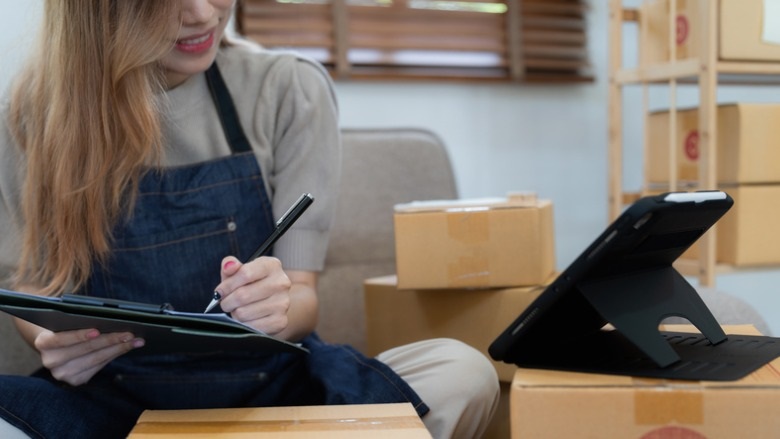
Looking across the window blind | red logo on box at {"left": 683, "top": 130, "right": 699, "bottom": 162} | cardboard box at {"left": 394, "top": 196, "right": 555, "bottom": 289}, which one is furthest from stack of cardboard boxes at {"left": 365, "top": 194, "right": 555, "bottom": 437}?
the window blind

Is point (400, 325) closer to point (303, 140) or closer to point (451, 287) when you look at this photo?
point (451, 287)

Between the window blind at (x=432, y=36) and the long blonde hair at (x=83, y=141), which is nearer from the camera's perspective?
the long blonde hair at (x=83, y=141)

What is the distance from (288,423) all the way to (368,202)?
3.12ft

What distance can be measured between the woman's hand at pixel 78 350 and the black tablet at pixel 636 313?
388mm

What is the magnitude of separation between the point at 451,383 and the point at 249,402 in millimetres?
254

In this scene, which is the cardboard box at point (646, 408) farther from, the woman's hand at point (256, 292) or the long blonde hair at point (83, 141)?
the long blonde hair at point (83, 141)

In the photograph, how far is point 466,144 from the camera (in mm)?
2395

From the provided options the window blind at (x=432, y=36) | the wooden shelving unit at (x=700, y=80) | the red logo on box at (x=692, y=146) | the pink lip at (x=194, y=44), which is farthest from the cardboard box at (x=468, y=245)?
the window blind at (x=432, y=36)

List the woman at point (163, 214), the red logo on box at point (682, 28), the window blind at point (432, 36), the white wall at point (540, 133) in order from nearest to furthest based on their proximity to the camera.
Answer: the woman at point (163, 214), the red logo on box at point (682, 28), the window blind at point (432, 36), the white wall at point (540, 133)

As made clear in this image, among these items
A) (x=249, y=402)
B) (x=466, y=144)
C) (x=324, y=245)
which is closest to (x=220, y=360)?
(x=249, y=402)

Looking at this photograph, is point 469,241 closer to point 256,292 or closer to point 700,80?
point 256,292

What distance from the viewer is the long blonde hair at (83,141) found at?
1.10 meters

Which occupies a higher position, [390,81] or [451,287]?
[390,81]

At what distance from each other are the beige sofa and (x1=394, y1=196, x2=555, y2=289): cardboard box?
446 millimetres
